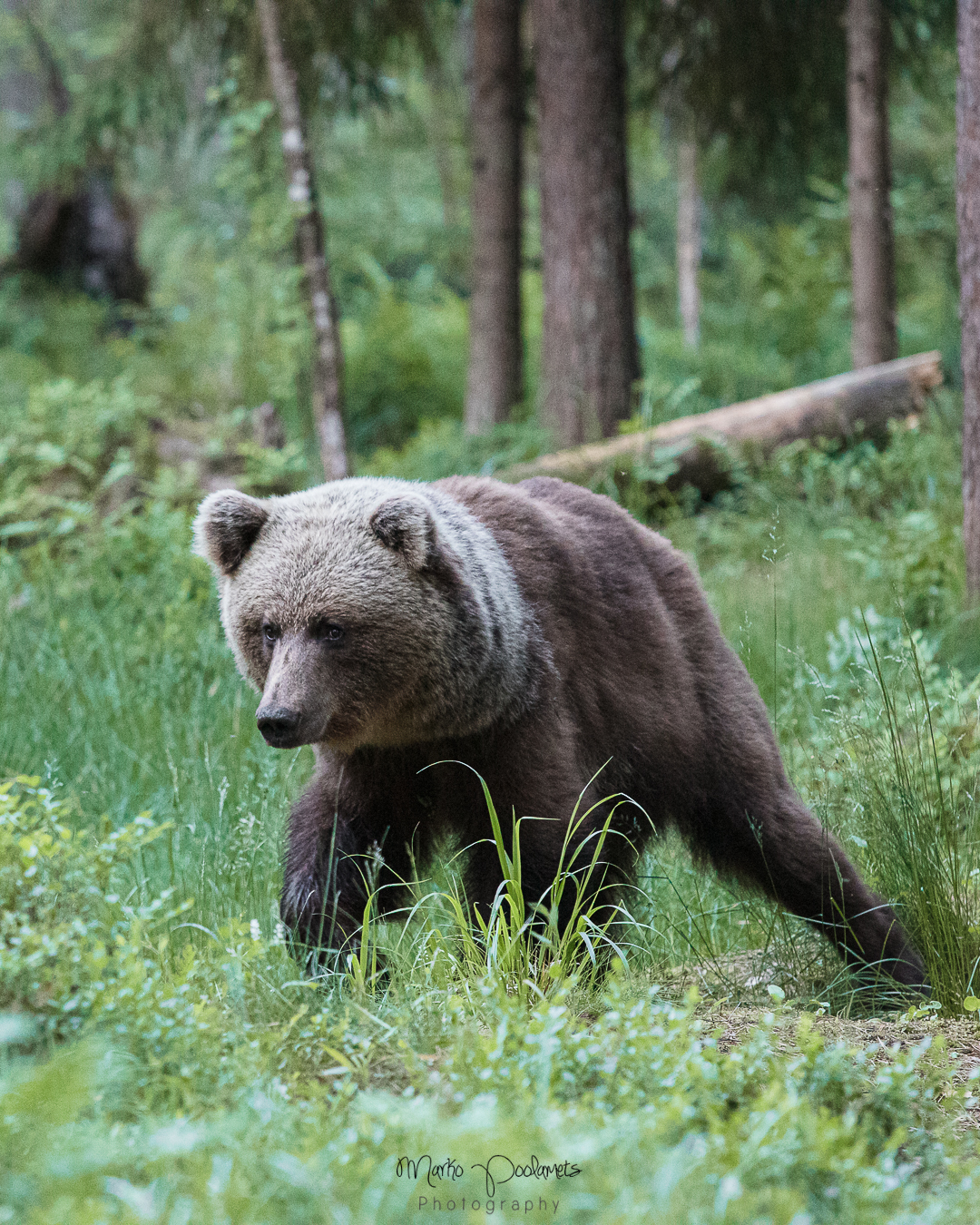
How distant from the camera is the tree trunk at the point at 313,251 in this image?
842 centimetres

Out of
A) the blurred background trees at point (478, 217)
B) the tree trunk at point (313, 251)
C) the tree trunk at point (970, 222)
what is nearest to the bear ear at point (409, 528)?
the tree trunk at point (970, 222)

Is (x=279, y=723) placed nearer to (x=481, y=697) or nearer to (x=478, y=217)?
(x=481, y=697)

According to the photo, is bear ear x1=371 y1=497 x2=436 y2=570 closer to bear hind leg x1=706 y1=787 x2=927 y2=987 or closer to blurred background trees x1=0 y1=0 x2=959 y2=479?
bear hind leg x1=706 y1=787 x2=927 y2=987

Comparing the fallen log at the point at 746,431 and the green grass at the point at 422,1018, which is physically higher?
the fallen log at the point at 746,431

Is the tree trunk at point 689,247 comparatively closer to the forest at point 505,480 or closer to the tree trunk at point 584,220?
the forest at point 505,480

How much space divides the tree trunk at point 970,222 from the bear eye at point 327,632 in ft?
11.5

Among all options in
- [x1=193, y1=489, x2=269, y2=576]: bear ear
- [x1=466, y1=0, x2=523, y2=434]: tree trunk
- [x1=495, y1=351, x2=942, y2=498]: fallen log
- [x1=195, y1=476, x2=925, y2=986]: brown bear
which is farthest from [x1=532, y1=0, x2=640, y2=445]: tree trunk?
[x1=193, y1=489, x2=269, y2=576]: bear ear

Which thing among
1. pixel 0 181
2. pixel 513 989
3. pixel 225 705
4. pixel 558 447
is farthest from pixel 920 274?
pixel 513 989

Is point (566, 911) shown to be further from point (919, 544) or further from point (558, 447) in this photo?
point (558, 447)

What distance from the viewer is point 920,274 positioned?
19.6m

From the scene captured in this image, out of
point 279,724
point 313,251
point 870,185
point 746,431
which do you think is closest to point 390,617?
point 279,724

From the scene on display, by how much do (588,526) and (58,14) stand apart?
2210 cm

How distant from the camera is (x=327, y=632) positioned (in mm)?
3645

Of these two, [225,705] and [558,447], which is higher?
[558,447]
